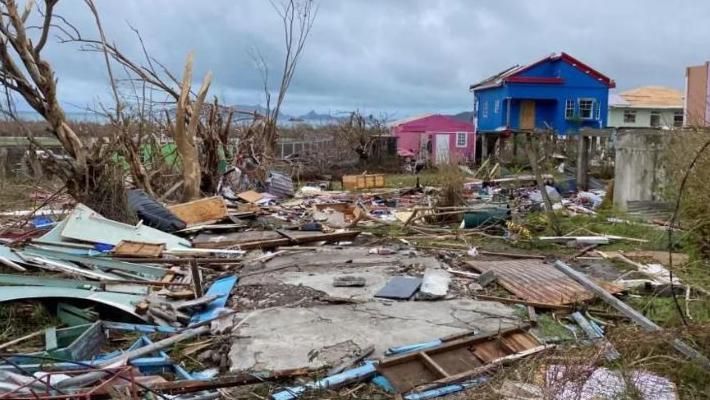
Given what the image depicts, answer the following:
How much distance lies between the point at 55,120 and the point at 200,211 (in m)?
3.30

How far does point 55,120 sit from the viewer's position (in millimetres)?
9852

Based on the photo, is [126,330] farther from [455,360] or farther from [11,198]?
[11,198]

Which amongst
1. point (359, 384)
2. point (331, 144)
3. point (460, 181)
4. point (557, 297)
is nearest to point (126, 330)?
point (359, 384)

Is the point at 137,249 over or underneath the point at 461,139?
underneath

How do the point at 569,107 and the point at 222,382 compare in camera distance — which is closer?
the point at 222,382

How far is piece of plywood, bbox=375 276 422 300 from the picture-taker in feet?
21.7

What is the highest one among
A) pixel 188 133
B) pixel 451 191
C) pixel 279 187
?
pixel 188 133

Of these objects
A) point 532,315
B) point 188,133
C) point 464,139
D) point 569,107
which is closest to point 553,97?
point 569,107

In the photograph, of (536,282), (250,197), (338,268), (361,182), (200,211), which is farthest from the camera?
(361,182)

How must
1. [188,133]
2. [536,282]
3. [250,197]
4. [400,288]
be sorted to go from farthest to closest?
[250,197] → [188,133] → [536,282] → [400,288]

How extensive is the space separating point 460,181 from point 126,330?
29.2 ft

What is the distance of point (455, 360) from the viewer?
4.71 m

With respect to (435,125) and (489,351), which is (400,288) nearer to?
(489,351)

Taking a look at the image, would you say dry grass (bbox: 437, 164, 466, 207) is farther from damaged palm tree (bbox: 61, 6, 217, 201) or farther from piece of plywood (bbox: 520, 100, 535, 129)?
piece of plywood (bbox: 520, 100, 535, 129)
